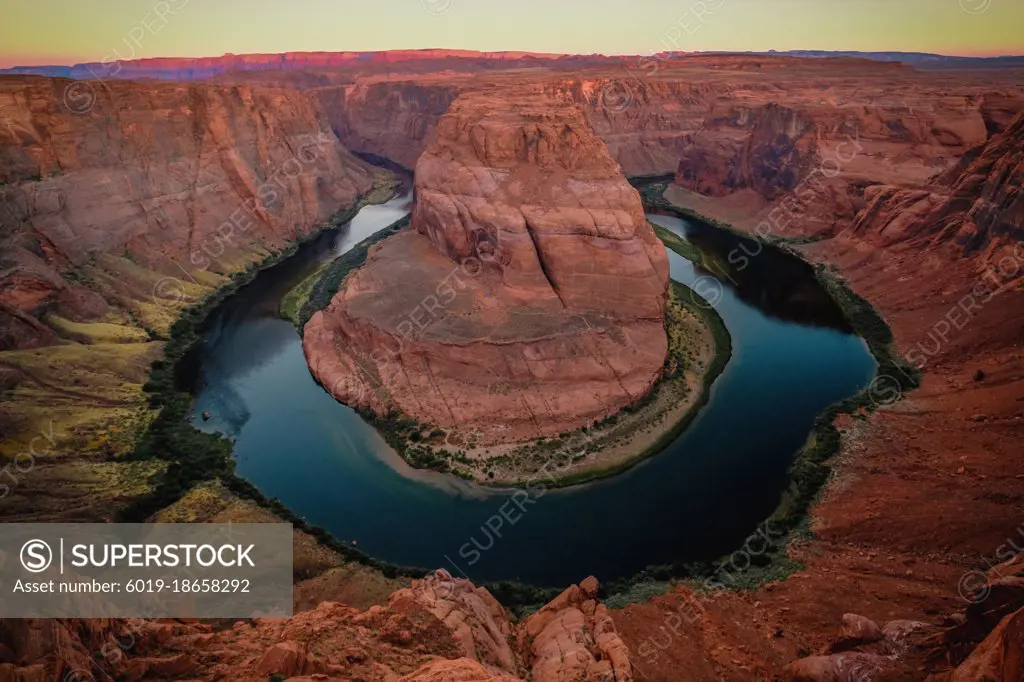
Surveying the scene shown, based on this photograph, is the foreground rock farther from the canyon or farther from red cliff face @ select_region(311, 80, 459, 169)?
red cliff face @ select_region(311, 80, 459, 169)

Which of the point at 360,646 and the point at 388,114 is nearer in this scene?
the point at 360,646

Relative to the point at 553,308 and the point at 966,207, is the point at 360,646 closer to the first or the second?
the point at 553,308

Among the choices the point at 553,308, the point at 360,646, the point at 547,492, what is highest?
the point at 553,308

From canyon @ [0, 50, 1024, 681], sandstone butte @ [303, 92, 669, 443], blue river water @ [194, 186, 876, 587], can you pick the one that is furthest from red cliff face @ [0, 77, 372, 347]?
sandstone butte @ [303, 92, 669, 443]

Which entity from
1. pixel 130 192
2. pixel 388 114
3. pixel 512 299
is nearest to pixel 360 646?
pixel 512 299

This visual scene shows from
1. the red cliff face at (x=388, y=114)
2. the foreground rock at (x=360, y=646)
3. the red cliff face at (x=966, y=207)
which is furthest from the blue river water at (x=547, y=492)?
the red cliff face at (x=388, y=114)

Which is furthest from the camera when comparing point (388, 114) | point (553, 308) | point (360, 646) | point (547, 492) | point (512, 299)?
point (388, 114)

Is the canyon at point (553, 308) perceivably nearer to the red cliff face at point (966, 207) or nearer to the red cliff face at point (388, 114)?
the red cliff face at point (966, 207)

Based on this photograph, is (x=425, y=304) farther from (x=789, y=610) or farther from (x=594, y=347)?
(x=789, y=610)
